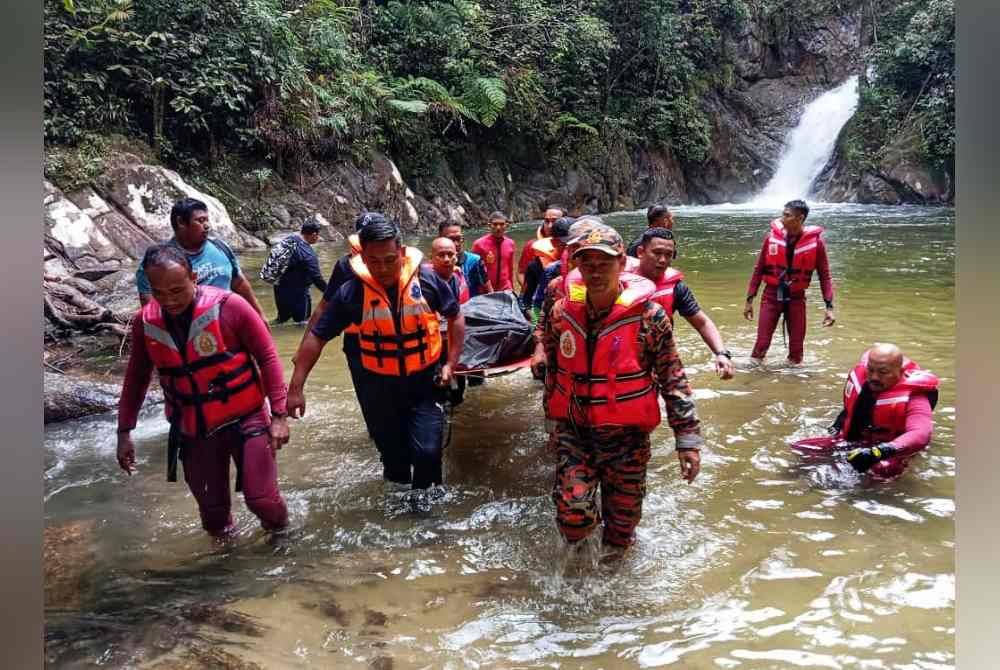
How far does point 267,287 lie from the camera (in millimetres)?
12711

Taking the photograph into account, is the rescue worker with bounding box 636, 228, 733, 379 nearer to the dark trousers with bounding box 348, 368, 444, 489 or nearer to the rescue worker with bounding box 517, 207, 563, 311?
the rescue worker with bounding box 517, 207, 563, 311

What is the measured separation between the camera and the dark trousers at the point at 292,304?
9891mm

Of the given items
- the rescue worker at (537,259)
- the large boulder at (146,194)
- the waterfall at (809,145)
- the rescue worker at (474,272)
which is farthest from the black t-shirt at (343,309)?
the waterfall at (809,145)

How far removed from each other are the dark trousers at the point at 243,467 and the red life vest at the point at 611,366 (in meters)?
1.65

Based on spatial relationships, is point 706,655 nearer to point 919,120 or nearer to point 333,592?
point 333,592

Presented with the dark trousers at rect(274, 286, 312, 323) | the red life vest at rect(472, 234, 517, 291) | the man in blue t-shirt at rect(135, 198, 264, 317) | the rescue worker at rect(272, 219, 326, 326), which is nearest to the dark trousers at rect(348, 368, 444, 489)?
the man in blue t-shirt at rect(135, 198, 264, 317)

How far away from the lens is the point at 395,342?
4551 millimetres

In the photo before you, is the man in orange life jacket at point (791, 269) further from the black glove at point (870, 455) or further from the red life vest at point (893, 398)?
the black glove at point (870, 455)

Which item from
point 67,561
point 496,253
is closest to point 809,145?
point 496,253

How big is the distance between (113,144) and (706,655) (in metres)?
15.9

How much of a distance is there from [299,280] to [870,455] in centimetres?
724

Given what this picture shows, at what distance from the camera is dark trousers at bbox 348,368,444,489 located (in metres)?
4.69

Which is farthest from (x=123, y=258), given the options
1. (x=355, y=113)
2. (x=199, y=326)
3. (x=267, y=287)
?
(x=199, y=326)

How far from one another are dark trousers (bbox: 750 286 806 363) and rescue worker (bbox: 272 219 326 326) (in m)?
5.07
